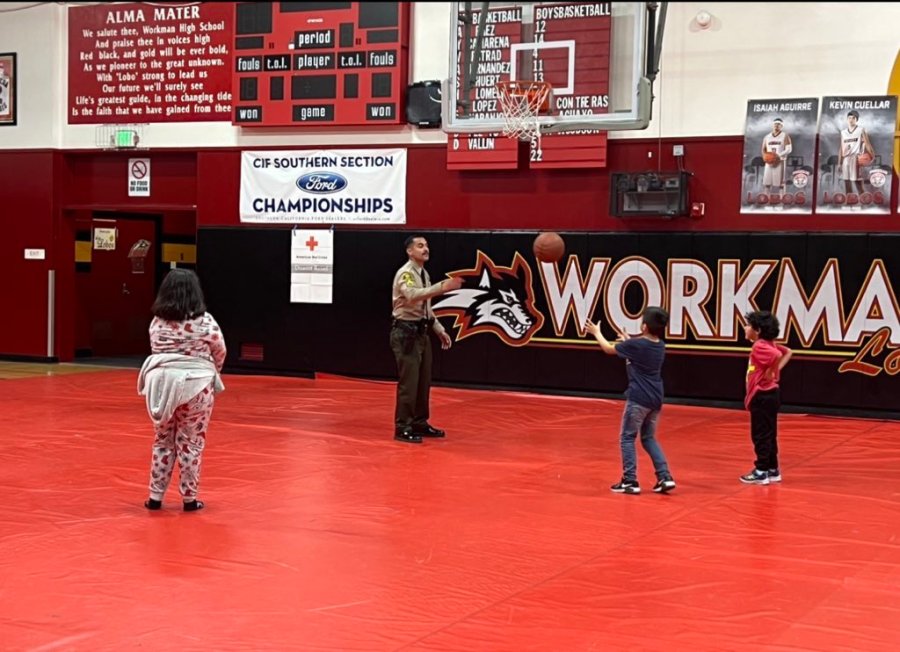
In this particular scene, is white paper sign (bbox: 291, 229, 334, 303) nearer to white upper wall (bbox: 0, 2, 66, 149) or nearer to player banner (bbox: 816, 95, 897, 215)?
white upper wall (bbox: 0, 2, 66, 149)

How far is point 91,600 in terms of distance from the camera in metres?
5.51

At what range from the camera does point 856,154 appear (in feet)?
45.4

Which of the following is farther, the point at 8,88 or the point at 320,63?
the point at 8,88

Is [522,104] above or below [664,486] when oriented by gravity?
above

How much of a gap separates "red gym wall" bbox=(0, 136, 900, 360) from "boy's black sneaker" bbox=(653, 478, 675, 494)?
22.1 feet

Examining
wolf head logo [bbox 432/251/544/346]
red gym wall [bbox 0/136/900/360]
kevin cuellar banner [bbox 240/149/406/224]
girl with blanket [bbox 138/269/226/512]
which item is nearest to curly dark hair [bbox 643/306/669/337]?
girl with blanket [bbox 138/269/226/512]

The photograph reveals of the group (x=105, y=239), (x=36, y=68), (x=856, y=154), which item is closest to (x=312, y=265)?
(x=105, y=239)

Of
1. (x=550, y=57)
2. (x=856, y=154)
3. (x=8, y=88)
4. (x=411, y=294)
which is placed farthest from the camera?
(x=8, y=88)

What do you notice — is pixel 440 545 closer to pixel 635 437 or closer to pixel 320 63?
pixel 635 437

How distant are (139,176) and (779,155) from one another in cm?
1063

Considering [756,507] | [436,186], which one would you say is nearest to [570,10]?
[436,186]

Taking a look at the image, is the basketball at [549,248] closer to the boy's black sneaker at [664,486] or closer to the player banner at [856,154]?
the boy's black sneaker at [664,486]

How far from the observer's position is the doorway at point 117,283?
19.9 metres

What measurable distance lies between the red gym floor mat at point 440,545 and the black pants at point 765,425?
28 cm
